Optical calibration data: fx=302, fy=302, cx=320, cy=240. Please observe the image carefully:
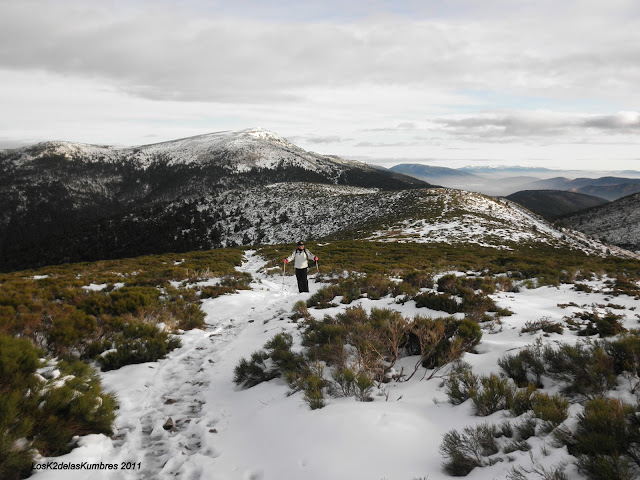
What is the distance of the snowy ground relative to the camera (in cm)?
300

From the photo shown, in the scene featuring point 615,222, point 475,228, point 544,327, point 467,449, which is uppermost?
point 467,449

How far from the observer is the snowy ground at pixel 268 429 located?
118 inches

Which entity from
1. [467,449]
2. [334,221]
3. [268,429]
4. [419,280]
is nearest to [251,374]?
[268,429]

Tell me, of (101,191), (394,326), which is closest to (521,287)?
(394,326)

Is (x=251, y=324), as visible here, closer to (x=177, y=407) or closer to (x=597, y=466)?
(x=177, y=407)

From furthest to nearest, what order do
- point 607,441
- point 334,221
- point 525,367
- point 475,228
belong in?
point 334,221, point 475,228, point 525,367, point 607,441

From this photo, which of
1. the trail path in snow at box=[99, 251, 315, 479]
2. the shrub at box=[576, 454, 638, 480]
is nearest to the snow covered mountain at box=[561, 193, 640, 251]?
the shrub at box=[576, 454, 638, 480]

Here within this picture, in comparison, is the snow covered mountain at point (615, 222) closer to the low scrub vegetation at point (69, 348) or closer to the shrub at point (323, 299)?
the shrub at point (323, 299)

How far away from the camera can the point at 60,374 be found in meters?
4.31

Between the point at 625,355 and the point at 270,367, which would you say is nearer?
the point at 625,355

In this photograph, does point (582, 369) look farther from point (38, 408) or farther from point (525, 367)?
point (38, 408)

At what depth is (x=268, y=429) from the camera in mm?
3893

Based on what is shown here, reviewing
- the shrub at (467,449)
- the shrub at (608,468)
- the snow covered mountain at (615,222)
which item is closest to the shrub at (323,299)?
the shrub at (467,449)

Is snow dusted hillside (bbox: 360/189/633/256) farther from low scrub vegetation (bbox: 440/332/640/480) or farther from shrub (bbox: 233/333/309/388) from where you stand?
shrub (bbox: 233/333/309/388)
